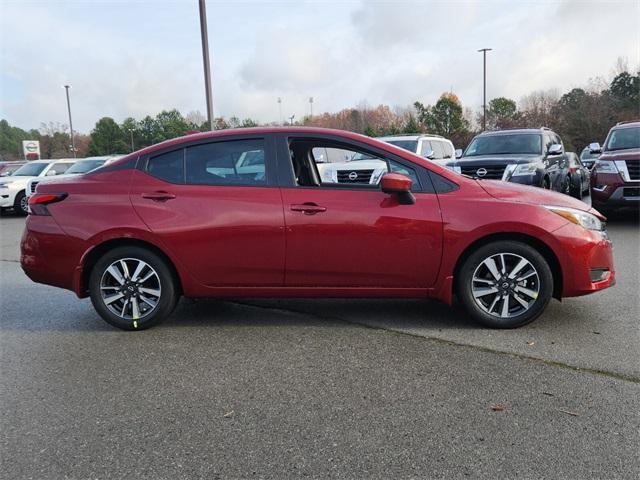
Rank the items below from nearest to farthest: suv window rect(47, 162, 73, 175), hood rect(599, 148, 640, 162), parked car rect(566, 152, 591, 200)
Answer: hood rect(599, 148, 640, 162), parked car rect(566, 152, 591, 200), suv window rect(47, 162, 73, 175)

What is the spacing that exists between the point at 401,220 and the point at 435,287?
63 centimetres

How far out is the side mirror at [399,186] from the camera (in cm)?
425

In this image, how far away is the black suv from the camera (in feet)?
32.0

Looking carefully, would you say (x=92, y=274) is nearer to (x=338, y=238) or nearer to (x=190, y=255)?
(x=190, y=255)

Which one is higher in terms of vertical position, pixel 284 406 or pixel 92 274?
pixel 92 274

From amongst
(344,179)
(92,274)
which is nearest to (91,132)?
(344,179)

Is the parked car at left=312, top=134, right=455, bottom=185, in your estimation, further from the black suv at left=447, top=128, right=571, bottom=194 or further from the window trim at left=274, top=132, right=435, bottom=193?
the black suv at left=447, top=128, right=571, bottom=194

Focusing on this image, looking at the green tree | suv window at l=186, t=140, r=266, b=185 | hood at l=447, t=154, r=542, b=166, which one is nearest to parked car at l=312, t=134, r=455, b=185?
suv window at l=186, t=140, r=266, b=185

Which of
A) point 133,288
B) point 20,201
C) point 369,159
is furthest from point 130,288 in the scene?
point 20,201

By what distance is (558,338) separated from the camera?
423 cm

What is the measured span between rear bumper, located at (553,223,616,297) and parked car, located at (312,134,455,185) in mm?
2305

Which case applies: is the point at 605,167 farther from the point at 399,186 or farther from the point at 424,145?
the point at 399,186

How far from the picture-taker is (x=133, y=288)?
15.2ft

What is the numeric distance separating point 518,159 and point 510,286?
6.17m
